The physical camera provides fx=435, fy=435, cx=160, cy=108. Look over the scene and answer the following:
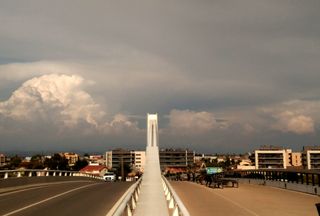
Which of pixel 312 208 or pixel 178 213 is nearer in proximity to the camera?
pixel 178 213

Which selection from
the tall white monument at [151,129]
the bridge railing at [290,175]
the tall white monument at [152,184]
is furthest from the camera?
the tall white monument at [151,129]

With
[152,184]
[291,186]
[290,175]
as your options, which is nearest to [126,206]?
[152,184]

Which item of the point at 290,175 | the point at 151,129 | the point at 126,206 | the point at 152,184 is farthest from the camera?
the point at 151,129

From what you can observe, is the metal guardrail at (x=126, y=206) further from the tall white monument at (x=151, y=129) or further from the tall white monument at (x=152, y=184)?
the tall white monument at (x=151, y=129)

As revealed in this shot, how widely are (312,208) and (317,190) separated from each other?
6954mm

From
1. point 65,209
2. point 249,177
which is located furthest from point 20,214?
point 249,177

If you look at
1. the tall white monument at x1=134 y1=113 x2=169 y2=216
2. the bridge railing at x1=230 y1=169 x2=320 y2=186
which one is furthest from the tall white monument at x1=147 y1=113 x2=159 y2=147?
the bridge railing at x1=230 y1=169 x2=320 y2=186

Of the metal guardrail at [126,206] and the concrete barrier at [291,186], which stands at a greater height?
the metal guardrail at [126,206]

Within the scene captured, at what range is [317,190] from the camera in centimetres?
2528

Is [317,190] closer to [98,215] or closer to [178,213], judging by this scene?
[98,215]

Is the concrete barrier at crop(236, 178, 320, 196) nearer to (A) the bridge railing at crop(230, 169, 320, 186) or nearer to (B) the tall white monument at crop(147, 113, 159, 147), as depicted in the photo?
(A) the bridge railing at crop(230, 169, 320, 186)

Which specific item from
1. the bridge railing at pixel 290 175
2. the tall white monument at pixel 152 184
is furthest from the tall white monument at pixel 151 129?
the bridge railing at pixel 290 175

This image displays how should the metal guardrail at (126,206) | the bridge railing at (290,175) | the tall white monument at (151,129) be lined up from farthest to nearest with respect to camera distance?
the tall white monument at (151,129)
the bridge railing at (290,175)
the metal guardrail at (126,206)

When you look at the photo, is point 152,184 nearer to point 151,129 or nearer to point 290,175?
point 290,175
